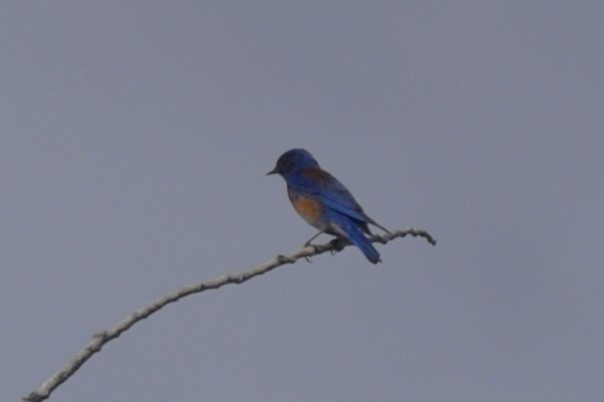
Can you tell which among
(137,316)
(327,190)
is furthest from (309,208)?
(137,316)

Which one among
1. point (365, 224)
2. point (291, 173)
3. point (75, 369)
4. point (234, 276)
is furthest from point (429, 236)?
point (291, 173)

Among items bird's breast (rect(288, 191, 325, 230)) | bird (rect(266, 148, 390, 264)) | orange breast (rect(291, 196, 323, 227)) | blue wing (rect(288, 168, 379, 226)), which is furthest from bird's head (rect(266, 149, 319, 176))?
orange breast (rect(291, 196, 323, 227))

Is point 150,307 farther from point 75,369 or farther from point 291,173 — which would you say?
point 291,173

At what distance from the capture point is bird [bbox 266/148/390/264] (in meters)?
12.7

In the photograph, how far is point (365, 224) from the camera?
12.9 meters

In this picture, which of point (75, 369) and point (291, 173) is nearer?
point (75, 369)

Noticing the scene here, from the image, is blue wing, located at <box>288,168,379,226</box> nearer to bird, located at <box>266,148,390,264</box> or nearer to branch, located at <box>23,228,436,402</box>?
bird, located at <box>266,148,390,264</box>

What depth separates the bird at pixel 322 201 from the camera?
1270 centimetres

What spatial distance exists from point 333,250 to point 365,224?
50 cm

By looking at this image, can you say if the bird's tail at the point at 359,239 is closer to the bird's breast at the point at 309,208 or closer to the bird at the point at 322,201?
the bird at the point at 322,201

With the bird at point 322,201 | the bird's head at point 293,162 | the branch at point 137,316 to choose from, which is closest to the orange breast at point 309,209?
the bird at point 322,201

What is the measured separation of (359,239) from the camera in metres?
12.3

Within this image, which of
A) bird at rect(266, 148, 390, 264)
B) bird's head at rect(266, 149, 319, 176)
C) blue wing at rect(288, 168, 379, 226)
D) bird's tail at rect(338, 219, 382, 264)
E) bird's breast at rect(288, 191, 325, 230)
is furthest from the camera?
bird's head at rect(266, 149, 319, 176)

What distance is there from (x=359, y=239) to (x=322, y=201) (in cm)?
200
